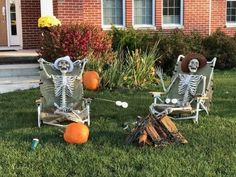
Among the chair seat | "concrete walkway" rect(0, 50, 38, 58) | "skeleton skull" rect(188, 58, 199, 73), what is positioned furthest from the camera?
"concrete walkway" rect(0, 50, 38, 58)

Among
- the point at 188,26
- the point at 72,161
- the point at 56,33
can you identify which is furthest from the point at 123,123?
the point at 188,26

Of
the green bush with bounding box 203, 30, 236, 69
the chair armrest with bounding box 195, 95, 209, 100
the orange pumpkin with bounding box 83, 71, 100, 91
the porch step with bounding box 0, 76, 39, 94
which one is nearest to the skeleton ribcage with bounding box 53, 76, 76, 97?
the orange pumpkin with bounding box 83, 71, 100, 91

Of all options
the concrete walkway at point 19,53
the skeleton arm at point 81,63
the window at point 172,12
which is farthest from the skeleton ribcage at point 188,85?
Answer: the window at point 172,12

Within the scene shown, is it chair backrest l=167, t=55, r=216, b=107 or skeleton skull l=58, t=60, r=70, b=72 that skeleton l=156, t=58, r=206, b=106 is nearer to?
chair backrest l=167, t=55, r=216, b=107

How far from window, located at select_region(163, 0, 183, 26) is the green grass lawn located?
7.41 m

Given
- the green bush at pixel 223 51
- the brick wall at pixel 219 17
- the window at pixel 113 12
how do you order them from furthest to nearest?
the brick wall at pixel 219 17
the window at pixel 113 12
the green bush at pixel 223 51

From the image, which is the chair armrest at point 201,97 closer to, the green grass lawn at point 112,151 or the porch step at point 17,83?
the green grass lawn at point 112,151

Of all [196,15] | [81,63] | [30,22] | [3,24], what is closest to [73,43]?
[81,63]

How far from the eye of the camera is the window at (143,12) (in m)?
14.2

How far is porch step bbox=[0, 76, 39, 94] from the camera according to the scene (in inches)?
395

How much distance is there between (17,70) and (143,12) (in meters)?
4.88

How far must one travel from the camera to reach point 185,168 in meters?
4.87

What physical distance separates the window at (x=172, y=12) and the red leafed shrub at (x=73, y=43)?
13.5 feet

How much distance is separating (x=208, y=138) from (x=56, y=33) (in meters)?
5.72
